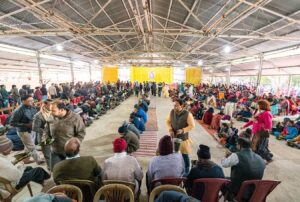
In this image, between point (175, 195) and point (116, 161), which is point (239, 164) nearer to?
point (175, 195)

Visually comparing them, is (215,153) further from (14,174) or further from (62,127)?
(14,174)

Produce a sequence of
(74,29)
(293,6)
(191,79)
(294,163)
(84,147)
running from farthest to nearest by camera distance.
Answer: (191,79)
(74,29)
(293,6)
(84,147)
(294,163)

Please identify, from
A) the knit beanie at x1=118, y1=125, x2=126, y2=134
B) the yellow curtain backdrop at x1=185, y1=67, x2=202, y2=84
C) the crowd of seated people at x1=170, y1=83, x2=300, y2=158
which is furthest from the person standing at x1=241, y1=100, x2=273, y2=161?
the yellow curtain backdrop at x1=185, y1=67, x2=202, y2=84

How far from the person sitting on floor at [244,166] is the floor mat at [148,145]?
2.54 metres

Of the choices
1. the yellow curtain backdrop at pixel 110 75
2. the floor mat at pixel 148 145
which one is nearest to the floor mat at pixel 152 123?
the floor mat at pixel 148 145

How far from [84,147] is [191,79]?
16.6m

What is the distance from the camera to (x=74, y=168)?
2.07 metres

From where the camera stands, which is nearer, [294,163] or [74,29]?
[294,163]

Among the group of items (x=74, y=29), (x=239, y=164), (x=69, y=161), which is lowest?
(x=239, y=164)

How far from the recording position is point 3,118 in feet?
19.5

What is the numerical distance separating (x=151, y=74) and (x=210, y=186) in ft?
57.3

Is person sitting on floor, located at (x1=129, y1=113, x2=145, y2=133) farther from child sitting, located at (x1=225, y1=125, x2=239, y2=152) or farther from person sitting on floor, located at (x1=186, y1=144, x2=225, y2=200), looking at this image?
person sitting on floor, located at (x1=186, y1=144, x2=225, y2=200)

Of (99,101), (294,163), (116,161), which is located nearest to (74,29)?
(99,101)

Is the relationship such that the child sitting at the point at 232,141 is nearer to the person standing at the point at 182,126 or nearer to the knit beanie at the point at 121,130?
the person standing at the point at 182,126
